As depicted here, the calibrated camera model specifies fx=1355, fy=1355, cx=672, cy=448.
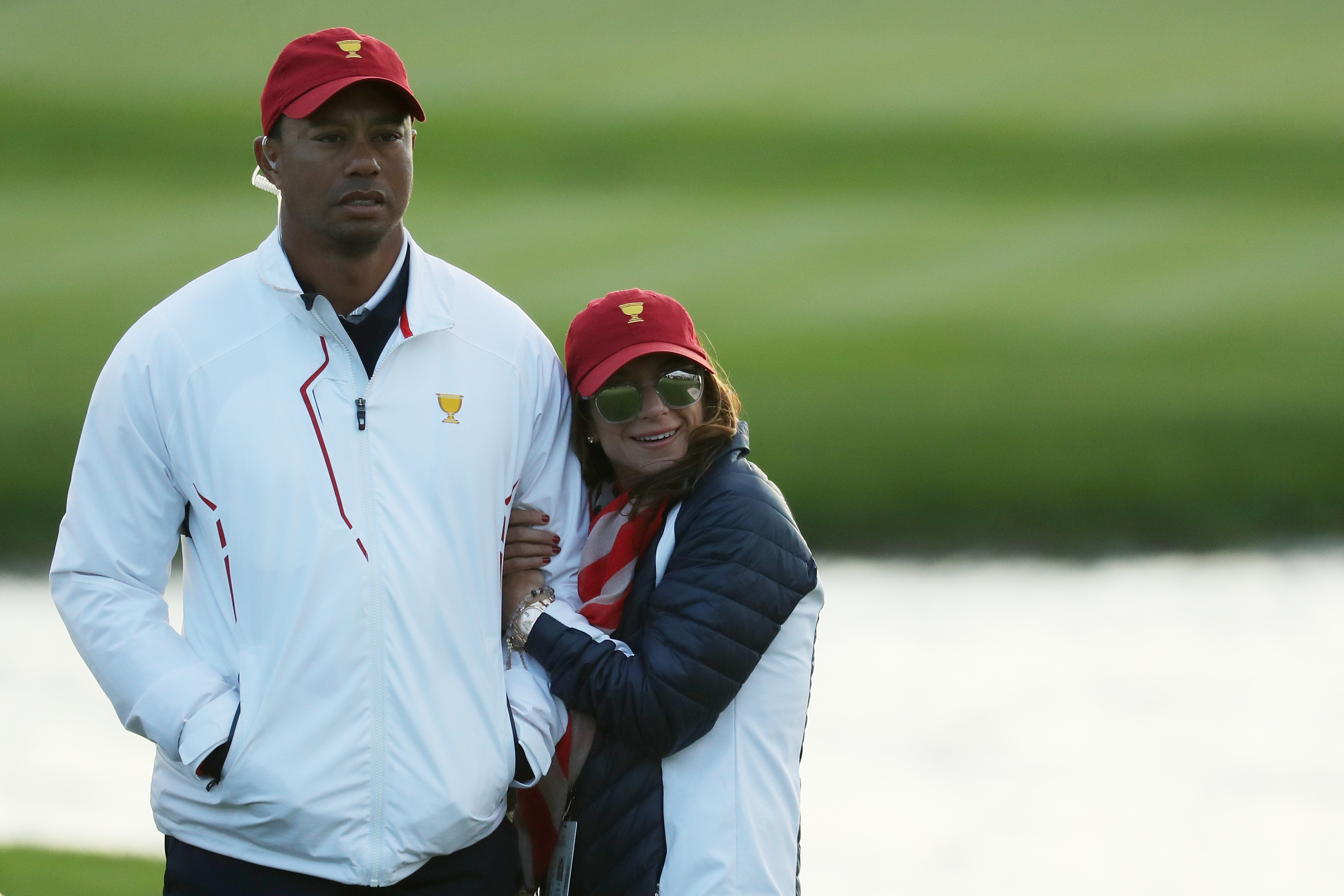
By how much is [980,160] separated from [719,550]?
583cm

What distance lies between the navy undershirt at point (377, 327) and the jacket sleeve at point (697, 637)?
416 mm

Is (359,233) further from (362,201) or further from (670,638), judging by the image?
(670,638)

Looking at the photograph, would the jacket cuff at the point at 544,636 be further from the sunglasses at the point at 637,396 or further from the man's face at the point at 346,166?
the man's face at the point at 346,166

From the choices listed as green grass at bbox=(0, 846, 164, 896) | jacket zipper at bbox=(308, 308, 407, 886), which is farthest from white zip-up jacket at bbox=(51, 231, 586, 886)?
green grass at bbox=(0, 846, 164, 896)

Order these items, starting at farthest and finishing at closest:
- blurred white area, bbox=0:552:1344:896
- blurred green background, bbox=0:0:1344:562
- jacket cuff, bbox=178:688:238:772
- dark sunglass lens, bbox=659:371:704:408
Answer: blurred green background, bbox=0:0:1344:562
blurred white area, bbox=0:552:1344:896
dark sunglass lens, bbox=659:371:704:408
jacket cuff, bbox=178:688:238:772

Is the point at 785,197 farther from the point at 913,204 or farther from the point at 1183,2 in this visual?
the point at 1183,2

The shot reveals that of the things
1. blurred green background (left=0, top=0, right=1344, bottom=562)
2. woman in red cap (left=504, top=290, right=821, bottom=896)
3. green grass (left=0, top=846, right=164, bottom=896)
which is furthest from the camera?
blurred green background (left=0, top=0, right=1344, bottom=562)

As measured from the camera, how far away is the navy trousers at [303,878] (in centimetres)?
159

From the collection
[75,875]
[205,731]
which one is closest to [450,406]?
[205,731]

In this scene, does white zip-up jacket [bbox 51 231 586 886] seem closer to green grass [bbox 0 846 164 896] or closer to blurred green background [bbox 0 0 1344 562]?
green grass [bbox 0 846 164 896]

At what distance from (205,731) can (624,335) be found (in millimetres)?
690

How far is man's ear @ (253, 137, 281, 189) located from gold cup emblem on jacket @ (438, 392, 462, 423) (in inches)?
12.8

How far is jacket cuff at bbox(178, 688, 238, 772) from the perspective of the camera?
153cm

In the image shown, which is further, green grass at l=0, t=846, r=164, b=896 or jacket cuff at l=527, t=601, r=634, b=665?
green grass at l=0, t=846, r=164, b=896
